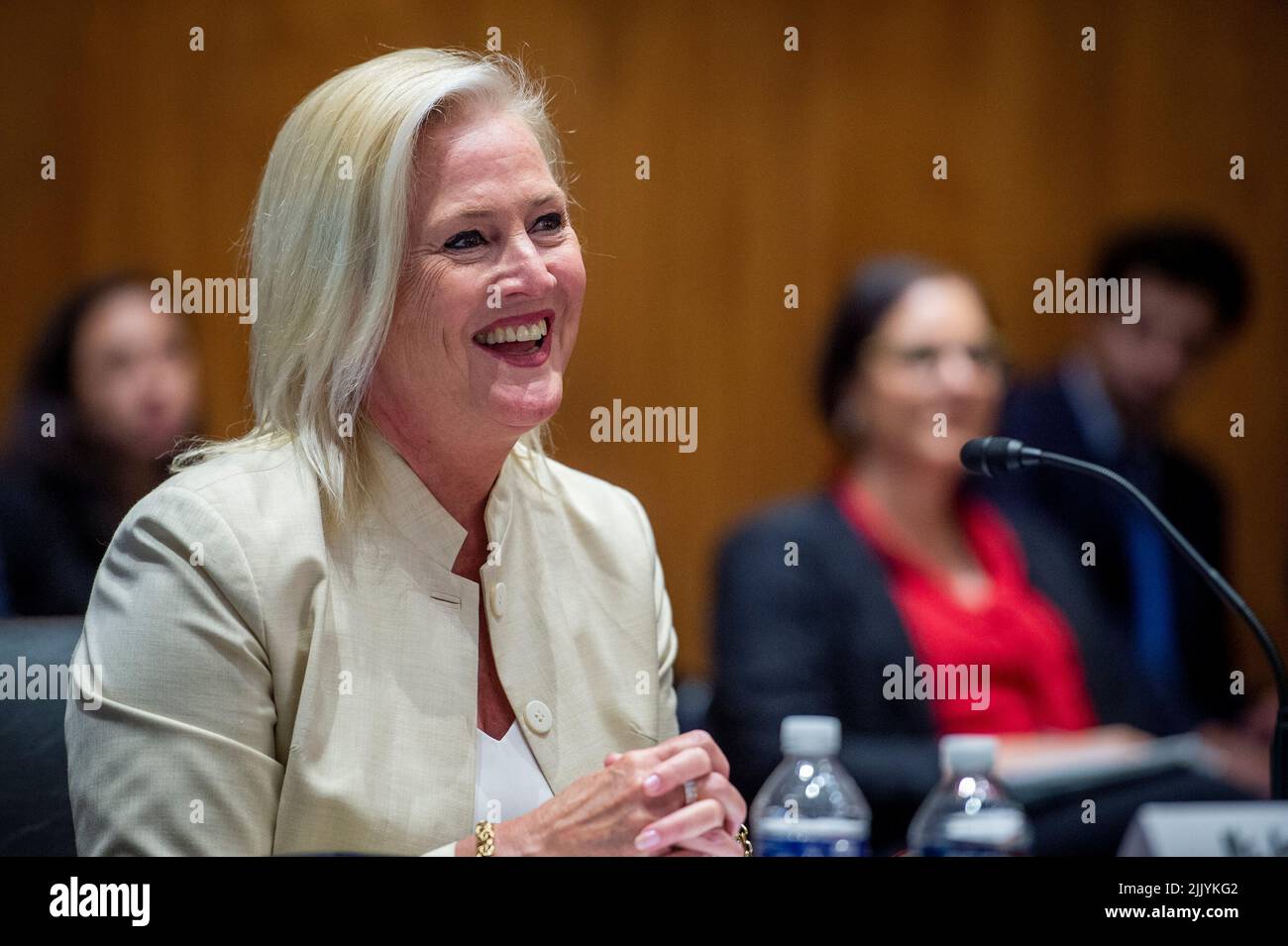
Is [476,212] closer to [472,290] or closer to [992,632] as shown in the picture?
[472,290]

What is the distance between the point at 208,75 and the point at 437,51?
186 centimetres

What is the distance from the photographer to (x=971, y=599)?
2660mm

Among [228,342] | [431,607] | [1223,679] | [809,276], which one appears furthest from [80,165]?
[1223,679]

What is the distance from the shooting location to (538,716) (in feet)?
5.45

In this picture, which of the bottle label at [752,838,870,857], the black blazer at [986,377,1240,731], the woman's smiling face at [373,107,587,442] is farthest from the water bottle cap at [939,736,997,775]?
the black blazer at [986,377,1240,731]

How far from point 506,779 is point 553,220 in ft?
2.17

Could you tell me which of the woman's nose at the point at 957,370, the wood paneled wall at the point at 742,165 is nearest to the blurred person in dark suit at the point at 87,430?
the wood paneled wall at the point at 742,165

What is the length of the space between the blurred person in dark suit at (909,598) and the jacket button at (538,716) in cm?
81

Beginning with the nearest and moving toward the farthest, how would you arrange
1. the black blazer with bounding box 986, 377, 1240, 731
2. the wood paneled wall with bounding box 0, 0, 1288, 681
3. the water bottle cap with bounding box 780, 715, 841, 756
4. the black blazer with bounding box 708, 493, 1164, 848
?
the water bottle cap with bounding box 780, 715, 841, 756 → the black blazer with bounding box 708, 493, 1164, 848 → the black blazer with bounding box 986, 377, 1240, 731 → the wood paneled wall with bounding box 0, 0, 1288, 681

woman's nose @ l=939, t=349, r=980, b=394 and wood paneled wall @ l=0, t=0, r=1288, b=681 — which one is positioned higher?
wood paneled wall @ l=0, t=0, r=1288, b=681

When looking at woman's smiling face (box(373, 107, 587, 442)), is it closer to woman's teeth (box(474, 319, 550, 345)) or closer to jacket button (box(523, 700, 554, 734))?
woman's teeth (box(474, 319, 550, 345))

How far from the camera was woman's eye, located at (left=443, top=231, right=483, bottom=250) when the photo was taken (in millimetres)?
1683
